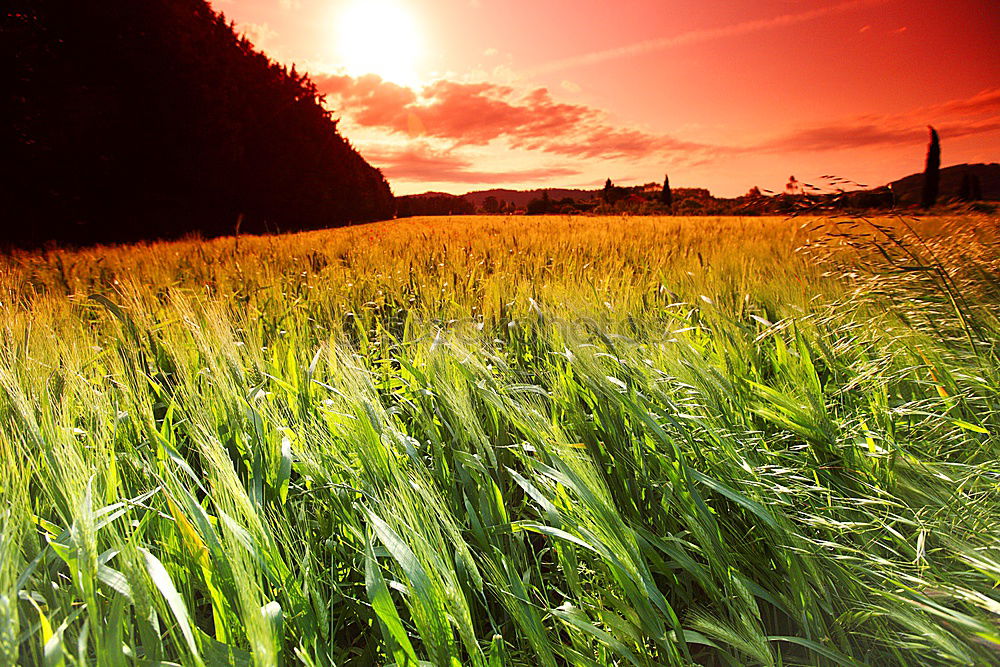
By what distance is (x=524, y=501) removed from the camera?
0.74m

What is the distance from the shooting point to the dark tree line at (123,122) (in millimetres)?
10406

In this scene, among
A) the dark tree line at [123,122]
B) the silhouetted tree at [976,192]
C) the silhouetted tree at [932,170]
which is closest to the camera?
the silhouetted tree at [976,192]

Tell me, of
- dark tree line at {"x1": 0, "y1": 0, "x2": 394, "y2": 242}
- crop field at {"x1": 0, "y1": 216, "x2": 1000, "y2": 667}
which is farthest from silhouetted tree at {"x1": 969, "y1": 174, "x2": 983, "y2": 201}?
dark tree line at {"x1": 0, "y1": 0, "x2": 394, "y2": 242}

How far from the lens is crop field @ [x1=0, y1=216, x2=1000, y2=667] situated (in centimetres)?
49

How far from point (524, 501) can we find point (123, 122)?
16610 millimetres

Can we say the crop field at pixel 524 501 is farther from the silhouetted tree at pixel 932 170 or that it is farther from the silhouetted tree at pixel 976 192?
the silhouetted tree at pixel 932 170

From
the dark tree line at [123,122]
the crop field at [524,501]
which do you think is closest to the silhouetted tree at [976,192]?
the crop field at [524,501]

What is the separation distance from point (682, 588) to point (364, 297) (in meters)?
1.79

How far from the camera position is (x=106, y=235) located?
12.9 m

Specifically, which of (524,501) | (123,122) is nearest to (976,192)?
(524,501)

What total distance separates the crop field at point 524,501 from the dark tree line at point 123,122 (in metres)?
7.59

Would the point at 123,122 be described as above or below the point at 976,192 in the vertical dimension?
above

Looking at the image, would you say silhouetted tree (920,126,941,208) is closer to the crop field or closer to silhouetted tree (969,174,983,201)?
silhouetted tree (969,174,983,201)

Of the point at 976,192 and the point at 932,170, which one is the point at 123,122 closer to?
the point at 976,192
